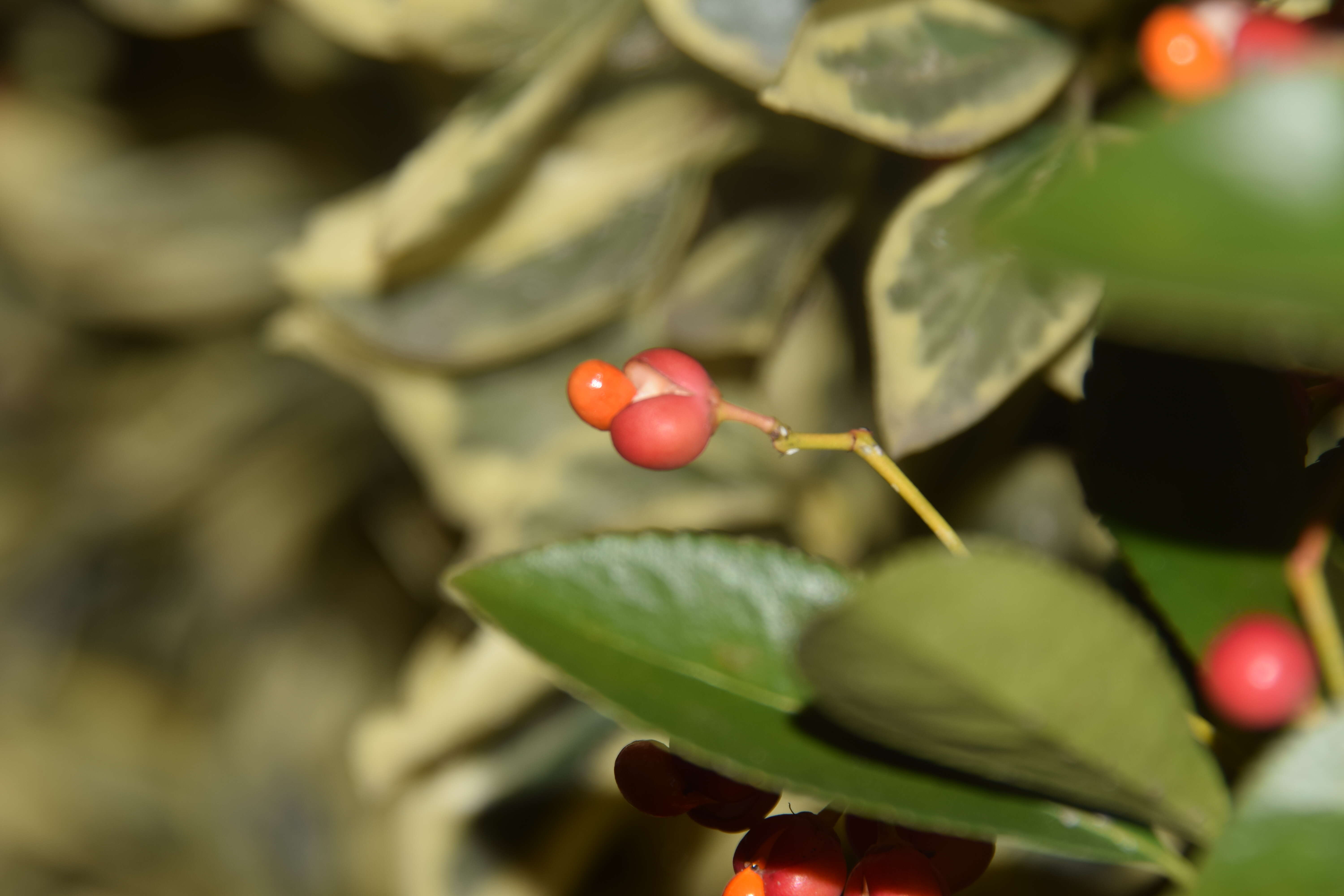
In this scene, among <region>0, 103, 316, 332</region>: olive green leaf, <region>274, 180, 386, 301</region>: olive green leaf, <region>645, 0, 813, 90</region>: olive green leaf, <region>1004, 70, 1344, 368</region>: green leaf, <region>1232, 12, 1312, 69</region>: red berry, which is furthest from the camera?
<region>0, 103, 316, 332</region>: olive green leaf

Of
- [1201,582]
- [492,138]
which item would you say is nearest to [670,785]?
[1201,582]

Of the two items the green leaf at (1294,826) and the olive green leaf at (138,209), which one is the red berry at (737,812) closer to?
the green leaf at (1294,826)

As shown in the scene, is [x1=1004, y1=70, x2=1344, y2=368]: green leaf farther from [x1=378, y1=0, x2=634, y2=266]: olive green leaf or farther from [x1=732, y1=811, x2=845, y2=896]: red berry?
[x1=378, y1=0, x2=634, y2=266]: olive green leaf

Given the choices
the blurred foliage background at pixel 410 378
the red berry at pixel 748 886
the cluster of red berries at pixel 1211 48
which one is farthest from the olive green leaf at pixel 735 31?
the red berry at pixel 748 886

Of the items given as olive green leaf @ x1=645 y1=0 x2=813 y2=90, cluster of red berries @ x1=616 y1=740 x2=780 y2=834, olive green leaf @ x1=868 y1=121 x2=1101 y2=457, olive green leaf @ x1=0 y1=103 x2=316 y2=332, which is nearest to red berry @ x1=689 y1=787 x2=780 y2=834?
cluster of red berries @ x1=616 y1=740 x2=780 y2=834

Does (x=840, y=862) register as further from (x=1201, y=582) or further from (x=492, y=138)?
(x=492, y=138)

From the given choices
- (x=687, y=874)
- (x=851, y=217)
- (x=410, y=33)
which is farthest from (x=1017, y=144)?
(x=687, y=874)

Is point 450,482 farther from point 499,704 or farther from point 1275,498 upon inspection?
point 1275,498

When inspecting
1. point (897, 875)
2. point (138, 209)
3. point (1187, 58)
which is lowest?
point (138, 209)

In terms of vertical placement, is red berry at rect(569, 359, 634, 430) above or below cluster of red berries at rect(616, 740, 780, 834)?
above
